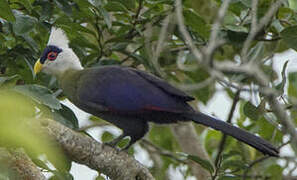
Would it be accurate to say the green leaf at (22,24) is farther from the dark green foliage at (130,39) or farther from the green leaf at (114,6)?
the green leaf at (114,6)

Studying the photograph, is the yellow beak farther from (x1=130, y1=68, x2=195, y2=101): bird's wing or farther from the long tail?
the long tail

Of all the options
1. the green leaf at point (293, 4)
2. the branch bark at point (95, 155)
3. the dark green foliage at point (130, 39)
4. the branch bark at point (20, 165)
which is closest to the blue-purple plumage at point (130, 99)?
the dark green foliage at point (130, 39)

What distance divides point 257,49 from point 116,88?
980 millimetres

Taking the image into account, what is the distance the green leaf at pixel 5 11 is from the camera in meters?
2.84

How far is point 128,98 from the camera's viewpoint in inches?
135

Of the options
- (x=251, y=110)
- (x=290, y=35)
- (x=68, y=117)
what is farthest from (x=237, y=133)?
(x=68, y=117)

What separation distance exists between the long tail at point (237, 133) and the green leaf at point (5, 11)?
4.10ft

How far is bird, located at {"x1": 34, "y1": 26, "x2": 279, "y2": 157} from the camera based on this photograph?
334 cm

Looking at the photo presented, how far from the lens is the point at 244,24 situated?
3.67 metres

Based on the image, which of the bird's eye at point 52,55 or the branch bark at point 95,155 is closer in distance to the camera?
the branch bark at point 95,155

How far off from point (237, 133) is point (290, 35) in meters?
0.71

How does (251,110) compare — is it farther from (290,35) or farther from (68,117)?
(68,117)

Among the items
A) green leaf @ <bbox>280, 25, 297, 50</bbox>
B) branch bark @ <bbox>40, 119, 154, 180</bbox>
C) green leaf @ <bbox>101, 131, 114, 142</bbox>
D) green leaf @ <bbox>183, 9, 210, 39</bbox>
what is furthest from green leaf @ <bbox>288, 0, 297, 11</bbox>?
green leaf @ <bbox>101, 131, 114, 142</bbox>

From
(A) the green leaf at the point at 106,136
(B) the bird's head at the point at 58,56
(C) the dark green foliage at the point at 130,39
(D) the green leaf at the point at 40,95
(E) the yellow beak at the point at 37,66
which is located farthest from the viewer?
(A) the green leaf at the point at 106,136
